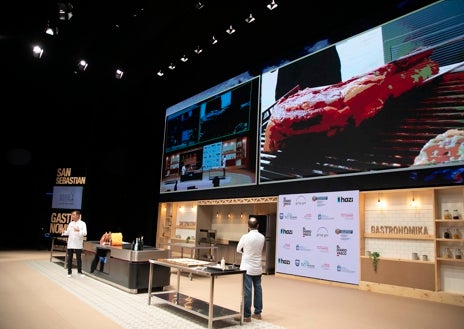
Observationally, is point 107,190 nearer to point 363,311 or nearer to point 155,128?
point 155,128

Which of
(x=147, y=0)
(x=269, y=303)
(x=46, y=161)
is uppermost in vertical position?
(x=147, y=0)

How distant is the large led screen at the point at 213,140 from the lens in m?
11.5

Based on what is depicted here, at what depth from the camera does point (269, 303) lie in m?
6.07

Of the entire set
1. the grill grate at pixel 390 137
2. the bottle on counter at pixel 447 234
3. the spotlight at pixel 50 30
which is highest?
the spotlight at pixel 50 30

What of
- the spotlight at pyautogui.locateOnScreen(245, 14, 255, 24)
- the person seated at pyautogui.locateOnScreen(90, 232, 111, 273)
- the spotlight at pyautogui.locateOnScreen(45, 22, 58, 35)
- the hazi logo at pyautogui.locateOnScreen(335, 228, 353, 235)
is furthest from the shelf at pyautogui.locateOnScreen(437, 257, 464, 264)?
the spotlight at pyautogui.locateOnScreen(45, 22, 58, 35)

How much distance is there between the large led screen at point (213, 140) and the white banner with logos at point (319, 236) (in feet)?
6.35

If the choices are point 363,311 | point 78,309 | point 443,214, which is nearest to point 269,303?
point 363,311

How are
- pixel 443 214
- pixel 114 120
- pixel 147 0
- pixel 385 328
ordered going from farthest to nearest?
pixel 114 120 → pixel 147 0 → pixel 443 214 → pixel 385 328

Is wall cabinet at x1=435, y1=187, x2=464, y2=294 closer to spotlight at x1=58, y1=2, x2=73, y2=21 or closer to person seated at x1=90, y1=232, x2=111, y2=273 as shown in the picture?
person seated at x1=90, y1=232, x2=111, y2=273

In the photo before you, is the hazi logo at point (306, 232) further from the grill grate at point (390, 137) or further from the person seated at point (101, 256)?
the person seated at point (101, 256)

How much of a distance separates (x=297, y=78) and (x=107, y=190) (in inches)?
369

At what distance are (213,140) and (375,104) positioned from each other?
601 centimetres

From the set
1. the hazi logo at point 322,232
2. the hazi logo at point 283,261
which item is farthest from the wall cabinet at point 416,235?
the hazi logo at point 283,261

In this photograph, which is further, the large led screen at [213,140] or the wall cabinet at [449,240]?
the large led screen at [213,140]
